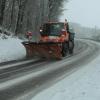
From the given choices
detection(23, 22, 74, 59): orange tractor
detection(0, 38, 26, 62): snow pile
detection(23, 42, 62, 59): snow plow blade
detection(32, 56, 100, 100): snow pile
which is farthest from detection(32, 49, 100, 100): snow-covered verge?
detection(23, 22, 74, 59): orange tractor

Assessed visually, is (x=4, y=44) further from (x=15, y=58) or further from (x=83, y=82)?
(x=83, y=82)

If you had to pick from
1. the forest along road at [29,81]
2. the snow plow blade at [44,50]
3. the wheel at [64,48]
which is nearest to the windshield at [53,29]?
the wheel at [64,48]

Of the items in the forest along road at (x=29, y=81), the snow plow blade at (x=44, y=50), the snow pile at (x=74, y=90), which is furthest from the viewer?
the snow plow blade at (x=44, y=50)

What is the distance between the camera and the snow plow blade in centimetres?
2414

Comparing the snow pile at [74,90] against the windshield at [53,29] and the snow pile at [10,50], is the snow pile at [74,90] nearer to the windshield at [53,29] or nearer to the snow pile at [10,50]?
the snow pile at [10,50]

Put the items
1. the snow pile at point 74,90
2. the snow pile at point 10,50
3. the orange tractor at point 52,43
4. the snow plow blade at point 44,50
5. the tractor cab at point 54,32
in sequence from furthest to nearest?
the tractor cab at point 54,32 < the orange tractor at point 52,43 < the snow plow blade at point 44,50 < the snow pile at point 10,50 < the snow pile at point 74,90

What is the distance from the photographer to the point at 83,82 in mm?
13727

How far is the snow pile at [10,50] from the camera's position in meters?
23.3

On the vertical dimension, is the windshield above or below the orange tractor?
above

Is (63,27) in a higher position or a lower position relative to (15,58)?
higher

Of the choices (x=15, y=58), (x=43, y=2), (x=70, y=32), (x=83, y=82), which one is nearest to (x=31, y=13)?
(x=43, y=2)

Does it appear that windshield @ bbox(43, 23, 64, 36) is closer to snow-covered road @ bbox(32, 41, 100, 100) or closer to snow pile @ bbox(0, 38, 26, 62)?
snow pile @ bbox(0, 38, 26, 62)

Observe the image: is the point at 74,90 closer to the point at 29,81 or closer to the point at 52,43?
the point at 29,81

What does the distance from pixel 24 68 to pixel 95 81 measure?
5.56 metres
